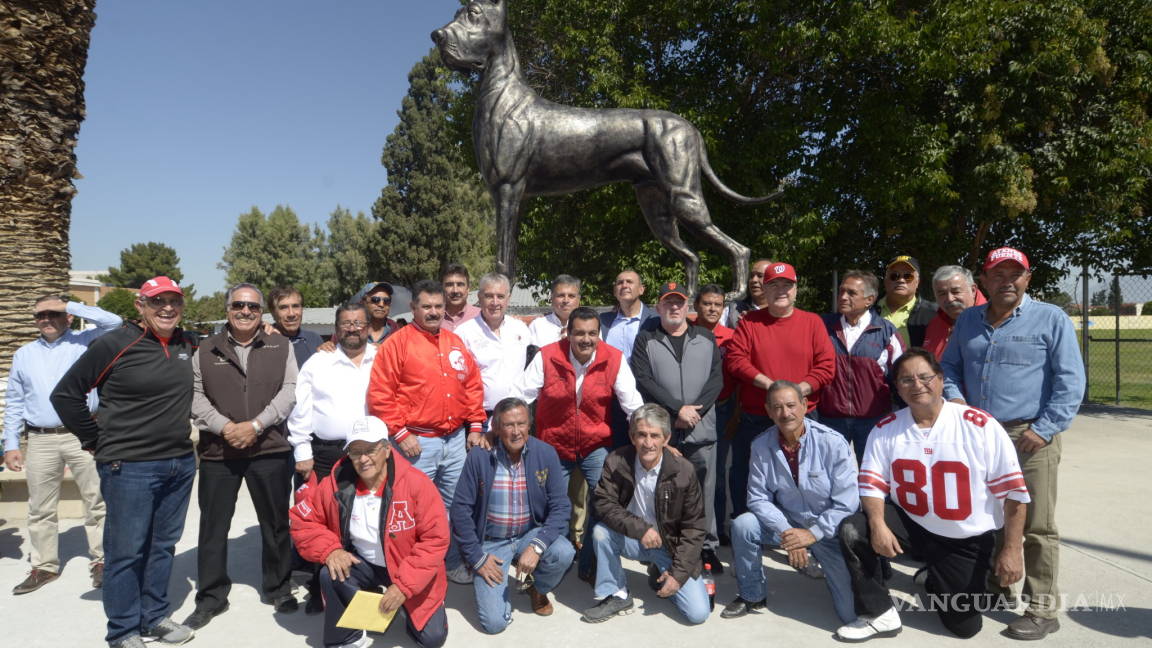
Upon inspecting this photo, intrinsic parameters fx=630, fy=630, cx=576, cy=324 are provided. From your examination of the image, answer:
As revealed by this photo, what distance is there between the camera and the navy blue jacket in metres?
3.64

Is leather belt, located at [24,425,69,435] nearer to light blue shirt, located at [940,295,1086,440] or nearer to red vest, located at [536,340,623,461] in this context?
red vest, located at [536,340,623,461]

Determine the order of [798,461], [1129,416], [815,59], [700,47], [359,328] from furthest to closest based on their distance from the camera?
[700,47] < [815,59] < [1129,416] < [359,328] < [798,461]

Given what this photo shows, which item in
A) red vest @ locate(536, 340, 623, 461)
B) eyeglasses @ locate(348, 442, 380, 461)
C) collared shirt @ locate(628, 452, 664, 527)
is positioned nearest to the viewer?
eyeglasses @ locate(348, 442, 380, 461)

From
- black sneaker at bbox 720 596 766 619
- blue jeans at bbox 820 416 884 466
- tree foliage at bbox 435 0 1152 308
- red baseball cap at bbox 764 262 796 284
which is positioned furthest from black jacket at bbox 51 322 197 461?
tree foliage at bbox 435 0 1152 308

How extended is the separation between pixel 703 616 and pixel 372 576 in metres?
1.84

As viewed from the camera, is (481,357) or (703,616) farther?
(481,357)

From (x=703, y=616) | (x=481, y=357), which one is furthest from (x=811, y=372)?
(x=481, y=357)

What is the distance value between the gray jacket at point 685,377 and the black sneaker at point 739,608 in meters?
0.98

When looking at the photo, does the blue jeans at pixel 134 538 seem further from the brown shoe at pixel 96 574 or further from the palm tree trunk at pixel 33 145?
the palm tree trunk at pixel 33 145

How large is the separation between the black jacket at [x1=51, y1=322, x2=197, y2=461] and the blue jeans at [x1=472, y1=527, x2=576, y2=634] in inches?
71.1

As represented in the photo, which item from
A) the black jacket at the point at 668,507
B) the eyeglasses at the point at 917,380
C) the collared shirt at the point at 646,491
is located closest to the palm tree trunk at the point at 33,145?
the black jacket at the point at 668,507

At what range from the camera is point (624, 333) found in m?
4.83

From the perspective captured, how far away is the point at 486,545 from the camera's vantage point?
12.5 ft

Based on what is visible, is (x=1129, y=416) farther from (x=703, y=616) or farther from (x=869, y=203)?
(x=703, y=616)
